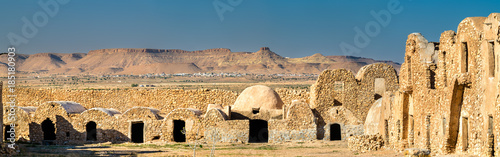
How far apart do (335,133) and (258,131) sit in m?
3.78

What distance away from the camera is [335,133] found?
3231cm

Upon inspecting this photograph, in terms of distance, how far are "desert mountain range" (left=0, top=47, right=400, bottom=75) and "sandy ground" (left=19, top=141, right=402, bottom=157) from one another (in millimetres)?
102019

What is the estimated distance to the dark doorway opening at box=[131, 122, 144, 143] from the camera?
3263 centimetres

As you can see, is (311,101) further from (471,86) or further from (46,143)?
(471,86)

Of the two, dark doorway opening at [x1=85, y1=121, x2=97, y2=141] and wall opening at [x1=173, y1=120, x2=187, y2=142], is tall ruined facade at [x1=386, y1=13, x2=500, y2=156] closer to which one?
wall opening at [x1=173, y1=120, x2=187, y2=142]

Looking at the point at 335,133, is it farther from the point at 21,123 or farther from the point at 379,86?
the point at 21,123

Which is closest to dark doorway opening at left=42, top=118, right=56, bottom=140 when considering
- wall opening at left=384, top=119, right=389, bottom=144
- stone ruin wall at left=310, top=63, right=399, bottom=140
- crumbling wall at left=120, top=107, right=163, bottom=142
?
crumbling wall at left=120, top=107, right=163, bottom=142

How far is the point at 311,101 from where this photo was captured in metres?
31.7

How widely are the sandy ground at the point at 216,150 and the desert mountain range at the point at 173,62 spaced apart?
335 ft

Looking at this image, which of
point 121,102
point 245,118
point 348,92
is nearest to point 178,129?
point 245,118

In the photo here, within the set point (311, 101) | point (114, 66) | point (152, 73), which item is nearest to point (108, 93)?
point (311, 101)

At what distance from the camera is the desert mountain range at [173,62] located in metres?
142

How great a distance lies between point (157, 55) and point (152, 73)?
30.7 meters

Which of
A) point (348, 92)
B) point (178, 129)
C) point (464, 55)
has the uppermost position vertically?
point (464, 55)
